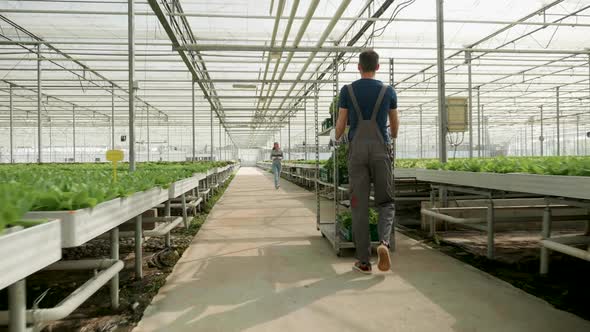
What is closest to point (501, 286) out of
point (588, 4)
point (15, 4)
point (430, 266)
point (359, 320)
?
point (430, 266)

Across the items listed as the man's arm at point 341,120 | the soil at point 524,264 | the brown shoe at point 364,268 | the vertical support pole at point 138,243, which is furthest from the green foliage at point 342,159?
the vertical support pole at point 138,243

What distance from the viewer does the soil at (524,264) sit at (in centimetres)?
246

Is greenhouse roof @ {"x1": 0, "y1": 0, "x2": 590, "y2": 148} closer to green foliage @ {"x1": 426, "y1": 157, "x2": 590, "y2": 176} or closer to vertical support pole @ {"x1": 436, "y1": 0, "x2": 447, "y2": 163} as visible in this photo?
vertical support pole @ {"x1": 436, "y1": 0, "x2": 447, "y2": 163}

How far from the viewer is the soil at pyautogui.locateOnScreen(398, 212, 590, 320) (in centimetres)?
246

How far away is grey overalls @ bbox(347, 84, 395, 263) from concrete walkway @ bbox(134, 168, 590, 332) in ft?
1.19

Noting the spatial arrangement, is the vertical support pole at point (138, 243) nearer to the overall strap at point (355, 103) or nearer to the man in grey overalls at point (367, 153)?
the man in grey overalls at point (367, 153)

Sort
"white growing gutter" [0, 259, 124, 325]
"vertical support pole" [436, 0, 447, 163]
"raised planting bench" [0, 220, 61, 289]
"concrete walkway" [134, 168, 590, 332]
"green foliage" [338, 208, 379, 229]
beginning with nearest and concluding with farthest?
"raised planting bench" [0, 220, 61, 289] < "white growing gutter" [0, 259, 124, 325] < "concrete walkway" [134, 168, 590, 332] < "green foliage" [338, 208, 379, 229] < "vertical support pole" [436, 0, 447, 163]

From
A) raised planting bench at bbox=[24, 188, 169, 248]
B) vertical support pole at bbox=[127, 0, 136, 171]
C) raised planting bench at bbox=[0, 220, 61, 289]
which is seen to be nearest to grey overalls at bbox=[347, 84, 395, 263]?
raised planting bench at bbox=[24, 188, 169, 248]

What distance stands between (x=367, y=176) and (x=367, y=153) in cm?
19

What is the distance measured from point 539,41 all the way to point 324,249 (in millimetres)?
9995

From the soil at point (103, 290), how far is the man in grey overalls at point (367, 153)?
1.65 metres

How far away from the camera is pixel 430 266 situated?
10.6ft

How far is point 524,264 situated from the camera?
10.9ft

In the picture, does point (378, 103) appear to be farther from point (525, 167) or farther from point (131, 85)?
point (131, 85)
